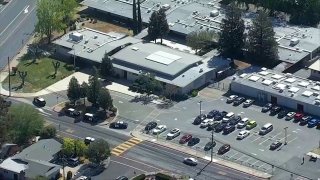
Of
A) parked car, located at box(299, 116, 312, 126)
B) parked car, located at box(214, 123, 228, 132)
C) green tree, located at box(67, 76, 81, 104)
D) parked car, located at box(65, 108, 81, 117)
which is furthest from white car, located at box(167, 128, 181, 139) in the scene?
parked car, located at box(299, 116, 312, 126)

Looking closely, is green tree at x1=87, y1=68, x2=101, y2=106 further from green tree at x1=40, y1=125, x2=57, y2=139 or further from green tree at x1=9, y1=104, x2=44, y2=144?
green tree at x1=9, y1=104, x2=44, y2=144

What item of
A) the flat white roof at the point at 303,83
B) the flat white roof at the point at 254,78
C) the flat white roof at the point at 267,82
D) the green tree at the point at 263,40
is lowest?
the flat white roof at the point at 254,78

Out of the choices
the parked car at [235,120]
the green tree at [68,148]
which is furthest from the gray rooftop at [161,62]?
the green tree at [68,148]

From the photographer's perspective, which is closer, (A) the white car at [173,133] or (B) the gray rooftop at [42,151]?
(B) the gray rooftop at [42,151]

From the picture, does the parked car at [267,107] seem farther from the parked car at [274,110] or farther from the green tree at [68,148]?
the green tree at [68,148]

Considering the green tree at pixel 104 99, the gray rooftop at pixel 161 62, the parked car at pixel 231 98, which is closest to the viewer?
the green tree at pixel 104 99
